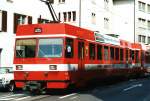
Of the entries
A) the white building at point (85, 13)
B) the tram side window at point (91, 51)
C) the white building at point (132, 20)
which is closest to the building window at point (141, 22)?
the white building at point (132, 20)

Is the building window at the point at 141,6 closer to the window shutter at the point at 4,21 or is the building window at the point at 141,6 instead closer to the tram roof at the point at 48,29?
the window shutter at the point at 4,21

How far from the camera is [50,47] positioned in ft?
66.9

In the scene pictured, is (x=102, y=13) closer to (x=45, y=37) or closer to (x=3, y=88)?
(x=3, y=88)

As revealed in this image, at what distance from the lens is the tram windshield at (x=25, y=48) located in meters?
20.8

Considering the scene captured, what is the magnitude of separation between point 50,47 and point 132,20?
2509 inches

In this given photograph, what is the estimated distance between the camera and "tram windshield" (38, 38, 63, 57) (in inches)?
798

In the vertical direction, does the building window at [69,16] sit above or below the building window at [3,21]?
above

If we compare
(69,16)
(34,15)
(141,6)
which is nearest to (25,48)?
(34,15)

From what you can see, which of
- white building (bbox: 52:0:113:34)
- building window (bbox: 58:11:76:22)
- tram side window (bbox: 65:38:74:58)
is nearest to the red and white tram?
tram side window (bbox: 65:38:74:58)

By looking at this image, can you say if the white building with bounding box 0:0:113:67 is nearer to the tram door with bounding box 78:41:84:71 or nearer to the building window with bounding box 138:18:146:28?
the building window with bounding box 138:18:146:28

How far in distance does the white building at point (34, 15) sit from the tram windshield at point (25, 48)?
18180 millimetres

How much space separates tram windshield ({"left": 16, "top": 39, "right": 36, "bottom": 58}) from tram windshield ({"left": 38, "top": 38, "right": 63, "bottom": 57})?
0.35 m

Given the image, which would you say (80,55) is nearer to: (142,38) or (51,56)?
(51,56)

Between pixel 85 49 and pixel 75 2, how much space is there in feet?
140
